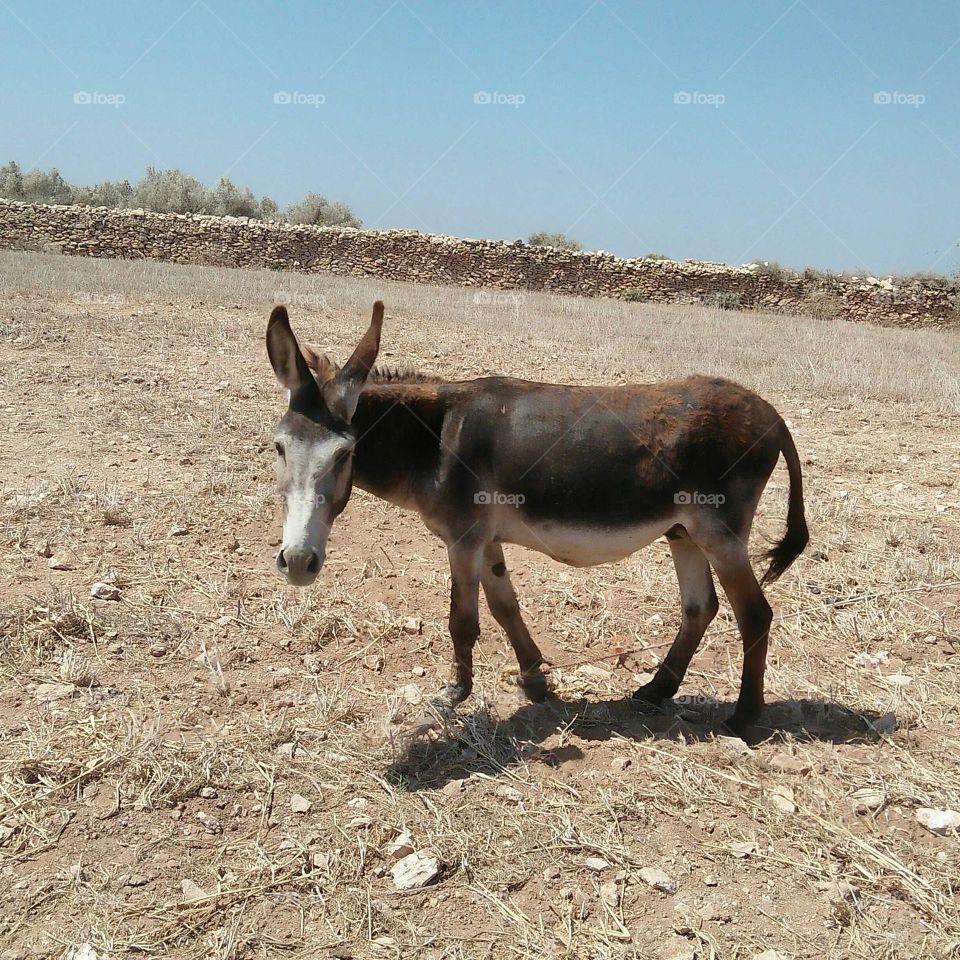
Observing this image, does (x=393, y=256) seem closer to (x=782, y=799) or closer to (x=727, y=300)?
(x=727, y=300)

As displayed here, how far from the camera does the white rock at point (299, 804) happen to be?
3.97 m

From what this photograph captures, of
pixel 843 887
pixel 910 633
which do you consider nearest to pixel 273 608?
pixel 843 887

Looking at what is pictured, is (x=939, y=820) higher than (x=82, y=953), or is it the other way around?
(x=939, y=820)

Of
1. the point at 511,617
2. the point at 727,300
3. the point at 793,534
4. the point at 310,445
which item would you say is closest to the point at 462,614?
the point at 511,617

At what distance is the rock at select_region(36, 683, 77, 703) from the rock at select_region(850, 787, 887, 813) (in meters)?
4.28

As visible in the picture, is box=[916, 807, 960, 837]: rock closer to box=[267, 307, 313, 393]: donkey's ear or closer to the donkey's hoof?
the donkey's hoof

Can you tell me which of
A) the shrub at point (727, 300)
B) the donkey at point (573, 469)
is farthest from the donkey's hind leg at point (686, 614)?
the shrub at point (727, 300)

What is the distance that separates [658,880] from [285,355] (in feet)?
9.54

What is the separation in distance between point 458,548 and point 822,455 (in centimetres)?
679

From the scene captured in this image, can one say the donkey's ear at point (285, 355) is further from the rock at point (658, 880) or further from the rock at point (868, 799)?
the rock at point (868, 799)

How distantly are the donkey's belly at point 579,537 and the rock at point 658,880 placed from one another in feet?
5.43

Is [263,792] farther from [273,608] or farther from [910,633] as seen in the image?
[910,633]

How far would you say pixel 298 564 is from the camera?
3.57 metres

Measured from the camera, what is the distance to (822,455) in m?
9.88
